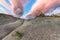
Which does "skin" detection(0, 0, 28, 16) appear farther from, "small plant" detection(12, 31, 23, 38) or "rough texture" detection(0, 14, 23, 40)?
"small plant" detection(12, 31, 23, 38)

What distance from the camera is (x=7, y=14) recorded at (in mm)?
1887

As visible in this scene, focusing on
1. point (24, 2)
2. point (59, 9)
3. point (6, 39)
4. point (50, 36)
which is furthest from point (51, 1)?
point (6, 39)

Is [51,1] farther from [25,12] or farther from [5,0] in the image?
[5,0]

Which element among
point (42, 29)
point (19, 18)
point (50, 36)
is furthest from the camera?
point (19, 18)

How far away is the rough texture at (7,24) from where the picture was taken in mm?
1667

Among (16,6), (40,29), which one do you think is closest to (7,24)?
(16,6)

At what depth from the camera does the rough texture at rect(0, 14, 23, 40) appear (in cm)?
167

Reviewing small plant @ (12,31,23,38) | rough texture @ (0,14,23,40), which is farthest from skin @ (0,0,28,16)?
small plant @ (12,31,23,38)

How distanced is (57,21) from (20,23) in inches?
14.6

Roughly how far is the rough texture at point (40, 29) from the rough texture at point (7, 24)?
7cm

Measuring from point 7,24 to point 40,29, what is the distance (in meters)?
0.36

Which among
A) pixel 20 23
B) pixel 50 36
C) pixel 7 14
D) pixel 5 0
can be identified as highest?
pixel 5 0

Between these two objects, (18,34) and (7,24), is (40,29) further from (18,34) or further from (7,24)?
(7,24)

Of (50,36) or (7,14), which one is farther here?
(7,14)
